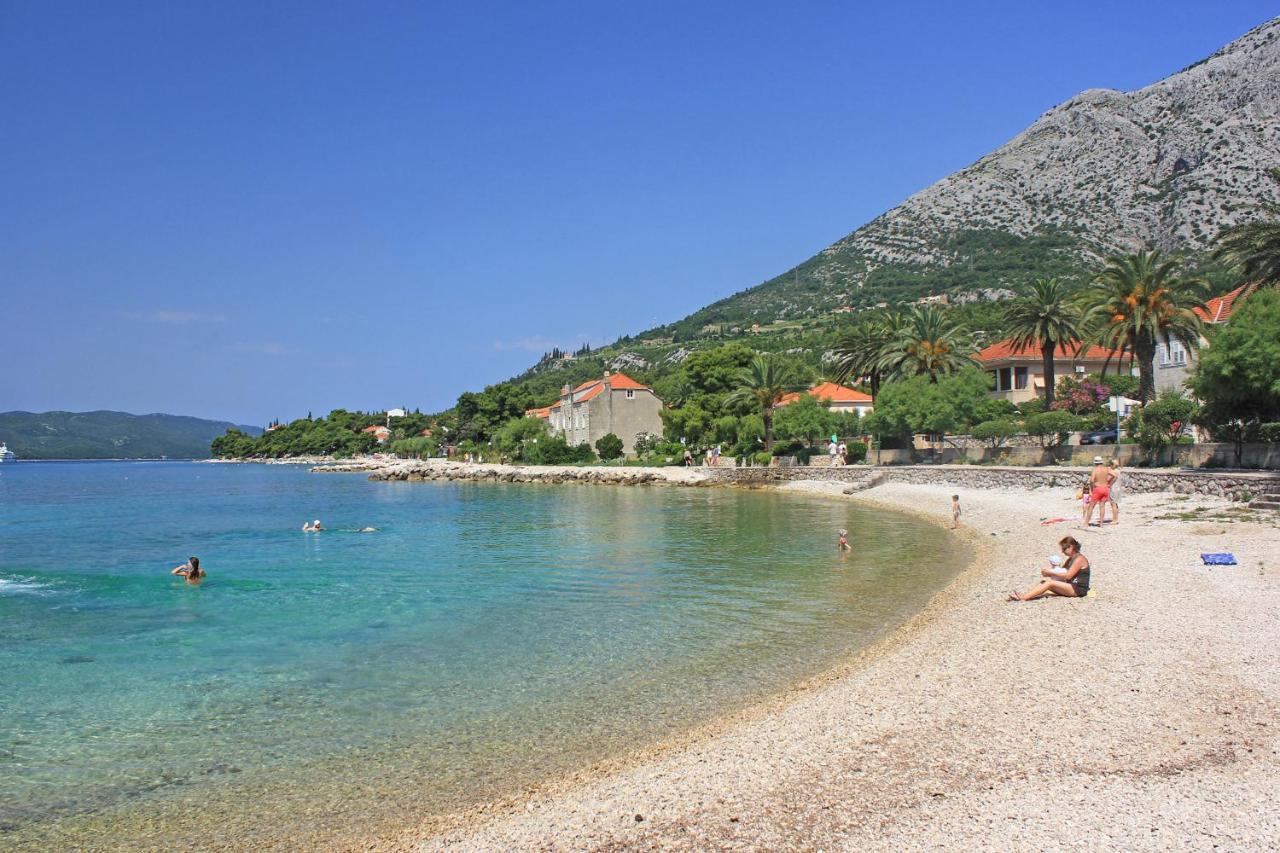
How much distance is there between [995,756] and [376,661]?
9720mm

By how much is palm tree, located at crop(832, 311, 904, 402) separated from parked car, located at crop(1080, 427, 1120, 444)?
15.0m

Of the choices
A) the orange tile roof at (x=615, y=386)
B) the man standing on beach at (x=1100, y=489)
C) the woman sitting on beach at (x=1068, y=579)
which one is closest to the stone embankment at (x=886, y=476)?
the man standing on beach at (x=1100, y=489)

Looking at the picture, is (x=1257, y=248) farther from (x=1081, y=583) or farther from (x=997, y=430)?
(x=1081, y=583)

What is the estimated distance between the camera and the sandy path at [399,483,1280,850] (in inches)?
233

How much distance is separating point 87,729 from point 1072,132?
6731 inches

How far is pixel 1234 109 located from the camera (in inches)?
4651

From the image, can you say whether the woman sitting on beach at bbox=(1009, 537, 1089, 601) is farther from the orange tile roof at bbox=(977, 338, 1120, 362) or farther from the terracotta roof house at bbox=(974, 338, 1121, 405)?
the terracotta roof house at bbox=(974, 338, 1121, 405)

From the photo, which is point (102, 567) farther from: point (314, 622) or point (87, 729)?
point (87, 729)

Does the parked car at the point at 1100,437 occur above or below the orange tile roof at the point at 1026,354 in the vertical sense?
below

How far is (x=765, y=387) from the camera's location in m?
68.0

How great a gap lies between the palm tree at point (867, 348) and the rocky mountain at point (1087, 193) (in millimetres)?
62026

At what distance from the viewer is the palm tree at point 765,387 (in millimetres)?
67812

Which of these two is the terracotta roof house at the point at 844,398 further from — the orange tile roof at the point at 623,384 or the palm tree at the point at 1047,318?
the palm tree at the point at 1047,318

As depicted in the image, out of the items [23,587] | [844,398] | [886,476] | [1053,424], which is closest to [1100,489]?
[1053,424]
